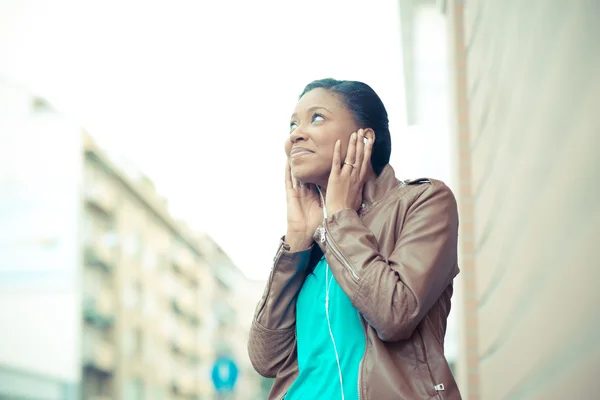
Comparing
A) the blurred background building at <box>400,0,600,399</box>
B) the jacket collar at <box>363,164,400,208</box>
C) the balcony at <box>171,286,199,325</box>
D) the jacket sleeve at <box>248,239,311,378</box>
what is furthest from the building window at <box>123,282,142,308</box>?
the jacket collar at <box>363,164,400,208</box>

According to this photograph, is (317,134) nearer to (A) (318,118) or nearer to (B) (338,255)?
(A) (318,118)

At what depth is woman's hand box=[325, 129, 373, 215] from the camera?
128cm

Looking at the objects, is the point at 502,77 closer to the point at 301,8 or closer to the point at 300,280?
the point at 300,280

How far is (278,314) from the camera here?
4.58 ft

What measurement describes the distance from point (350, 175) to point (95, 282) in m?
25.6

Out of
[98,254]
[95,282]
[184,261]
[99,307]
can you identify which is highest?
[184,261]

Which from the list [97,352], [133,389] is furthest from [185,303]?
[97,352]

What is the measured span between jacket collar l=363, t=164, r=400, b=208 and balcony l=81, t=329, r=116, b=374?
24771 mm

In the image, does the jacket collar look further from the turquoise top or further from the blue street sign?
the blue street sign

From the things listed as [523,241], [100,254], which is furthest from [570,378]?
[100,254]

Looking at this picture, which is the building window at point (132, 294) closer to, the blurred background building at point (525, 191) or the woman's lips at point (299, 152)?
the blurred background building at point (525, 191)

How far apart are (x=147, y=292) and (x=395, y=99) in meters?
29.0

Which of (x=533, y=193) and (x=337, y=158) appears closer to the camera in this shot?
(x=337, y=158)

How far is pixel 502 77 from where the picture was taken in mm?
2531
